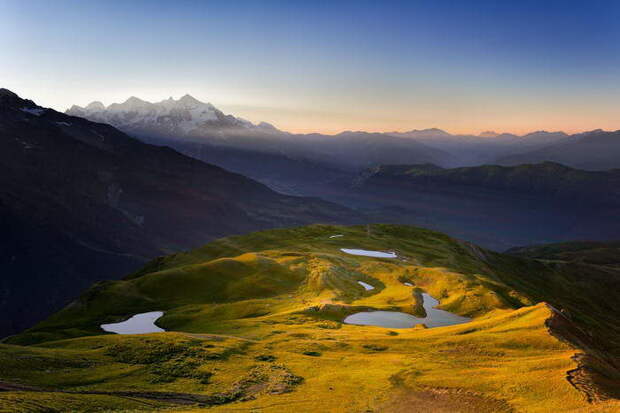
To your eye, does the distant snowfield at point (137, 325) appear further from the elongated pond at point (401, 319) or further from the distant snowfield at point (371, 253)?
the distant snowfield at point (371, 253)

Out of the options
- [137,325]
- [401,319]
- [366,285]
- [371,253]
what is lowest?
[137,325]

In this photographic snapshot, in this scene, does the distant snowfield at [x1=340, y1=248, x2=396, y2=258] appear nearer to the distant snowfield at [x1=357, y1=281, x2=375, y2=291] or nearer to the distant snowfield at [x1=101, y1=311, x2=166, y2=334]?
the distant snowfield at [x1=357, y1=281, x2=375, y2=291]

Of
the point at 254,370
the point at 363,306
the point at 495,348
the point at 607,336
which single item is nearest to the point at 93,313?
the point at 363,306

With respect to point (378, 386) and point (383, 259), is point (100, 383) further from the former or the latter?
point (383, 259)

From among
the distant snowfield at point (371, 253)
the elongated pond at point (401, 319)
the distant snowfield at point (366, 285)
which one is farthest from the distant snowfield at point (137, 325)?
the distant snowfield at point (371, 253)

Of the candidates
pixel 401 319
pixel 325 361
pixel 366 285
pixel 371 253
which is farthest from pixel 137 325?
pixel 371 253

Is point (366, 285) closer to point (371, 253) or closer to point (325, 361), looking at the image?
point (371, 253)

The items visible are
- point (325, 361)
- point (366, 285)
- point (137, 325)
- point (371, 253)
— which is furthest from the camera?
point (371, 253)
